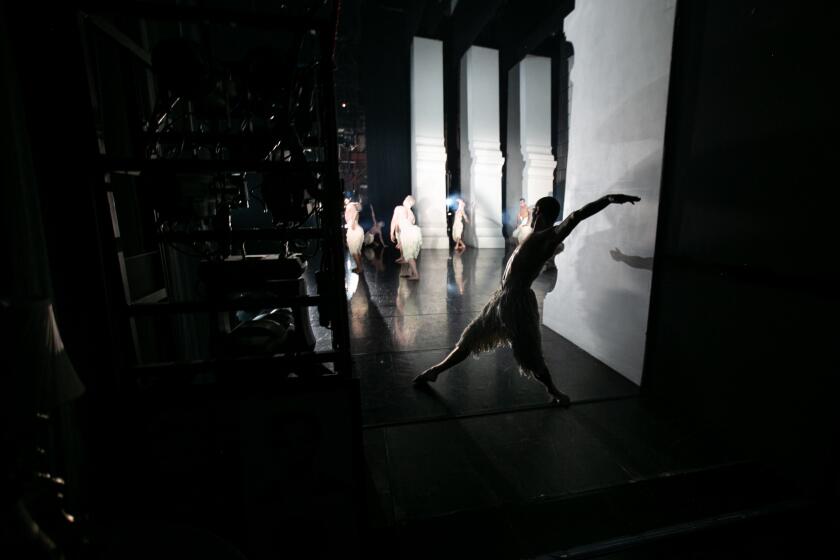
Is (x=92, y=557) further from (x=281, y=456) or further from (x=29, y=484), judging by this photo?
(x=281, y=456)

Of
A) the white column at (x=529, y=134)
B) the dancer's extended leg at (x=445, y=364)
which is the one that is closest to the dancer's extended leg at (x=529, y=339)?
the dancer's extended leg at (x=445, y=364)

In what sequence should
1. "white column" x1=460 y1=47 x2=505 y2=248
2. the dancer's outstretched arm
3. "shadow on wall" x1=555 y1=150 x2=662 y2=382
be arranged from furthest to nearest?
"white column" x1=460 y1=47 x2=505 y2=248 → "shadow on wall" x1=555 y1=150 x2=662 y2=382 → the dancer's outstretched arm

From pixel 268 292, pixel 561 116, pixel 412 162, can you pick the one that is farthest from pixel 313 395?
pixel 561 116

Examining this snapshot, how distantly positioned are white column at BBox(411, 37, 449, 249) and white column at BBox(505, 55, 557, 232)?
261 cm

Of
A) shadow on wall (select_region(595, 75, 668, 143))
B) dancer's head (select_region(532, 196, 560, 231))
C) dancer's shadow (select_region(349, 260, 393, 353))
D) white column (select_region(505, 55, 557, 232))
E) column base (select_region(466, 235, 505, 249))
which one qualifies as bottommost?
dancer's shadow (select_region(349, 260, 393, 353))

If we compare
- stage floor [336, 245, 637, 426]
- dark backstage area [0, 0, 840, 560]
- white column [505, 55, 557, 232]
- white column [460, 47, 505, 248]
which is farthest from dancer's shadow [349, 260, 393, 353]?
white column [505, 55, 557, 232]

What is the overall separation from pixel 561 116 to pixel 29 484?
1435 centimetres

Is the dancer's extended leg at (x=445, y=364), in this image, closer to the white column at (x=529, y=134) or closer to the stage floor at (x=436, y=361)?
the stage floor at (x=436, y=361)

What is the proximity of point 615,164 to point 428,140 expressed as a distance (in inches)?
388

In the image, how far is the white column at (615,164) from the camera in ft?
9.66

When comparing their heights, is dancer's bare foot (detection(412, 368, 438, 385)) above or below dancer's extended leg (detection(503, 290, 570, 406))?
below

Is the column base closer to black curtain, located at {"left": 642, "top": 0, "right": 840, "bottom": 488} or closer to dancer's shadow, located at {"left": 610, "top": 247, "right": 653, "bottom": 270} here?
dancer's shadow, located at {"left": 610, "top": 247, "right": 653, "bottom": 270}

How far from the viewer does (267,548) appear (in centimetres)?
172

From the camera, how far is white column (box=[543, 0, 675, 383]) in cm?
295
